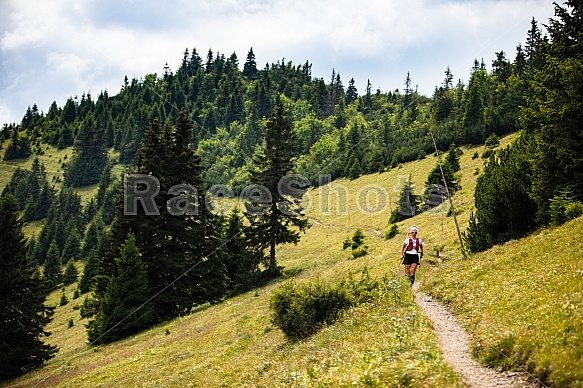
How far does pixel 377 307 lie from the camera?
14336 mm

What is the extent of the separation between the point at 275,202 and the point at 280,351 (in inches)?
1031

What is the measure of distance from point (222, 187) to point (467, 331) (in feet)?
420

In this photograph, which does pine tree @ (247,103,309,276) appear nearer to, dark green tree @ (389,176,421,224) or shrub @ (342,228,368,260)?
shrub @ (342,228,368,260)

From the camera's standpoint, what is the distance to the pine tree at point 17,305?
1196 inches

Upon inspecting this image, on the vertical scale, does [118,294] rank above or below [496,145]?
below

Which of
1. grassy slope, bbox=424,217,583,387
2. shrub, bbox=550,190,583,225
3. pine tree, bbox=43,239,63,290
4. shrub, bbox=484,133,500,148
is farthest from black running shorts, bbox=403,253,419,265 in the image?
pine tree, bbox=43,239,63,290

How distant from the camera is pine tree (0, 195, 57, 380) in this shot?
30391 mm

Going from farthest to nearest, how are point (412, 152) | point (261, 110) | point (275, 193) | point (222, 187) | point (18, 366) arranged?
1. point (261, 110)
2. point (222, 187)
3. point (412, 152)
4. point (275, 193)
5. point (18, 366)

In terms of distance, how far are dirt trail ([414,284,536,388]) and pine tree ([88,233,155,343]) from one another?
26.2 m

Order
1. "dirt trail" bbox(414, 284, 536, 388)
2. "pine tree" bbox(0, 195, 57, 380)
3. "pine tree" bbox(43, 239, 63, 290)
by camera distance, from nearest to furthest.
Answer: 1. "dirt trail" bbox(414, 284, 536, 388)
2. "pine tree" bbox(0, 195, 57, 380)
3. "pine tree" bbox(43, 239, 63, 290)

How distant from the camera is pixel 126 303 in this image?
107 ft

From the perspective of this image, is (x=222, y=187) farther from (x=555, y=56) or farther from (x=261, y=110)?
(x=555, y=56)

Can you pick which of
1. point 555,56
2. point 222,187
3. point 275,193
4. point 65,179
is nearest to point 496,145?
point 275,193

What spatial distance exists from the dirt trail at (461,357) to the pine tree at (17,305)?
3105 centimetres
